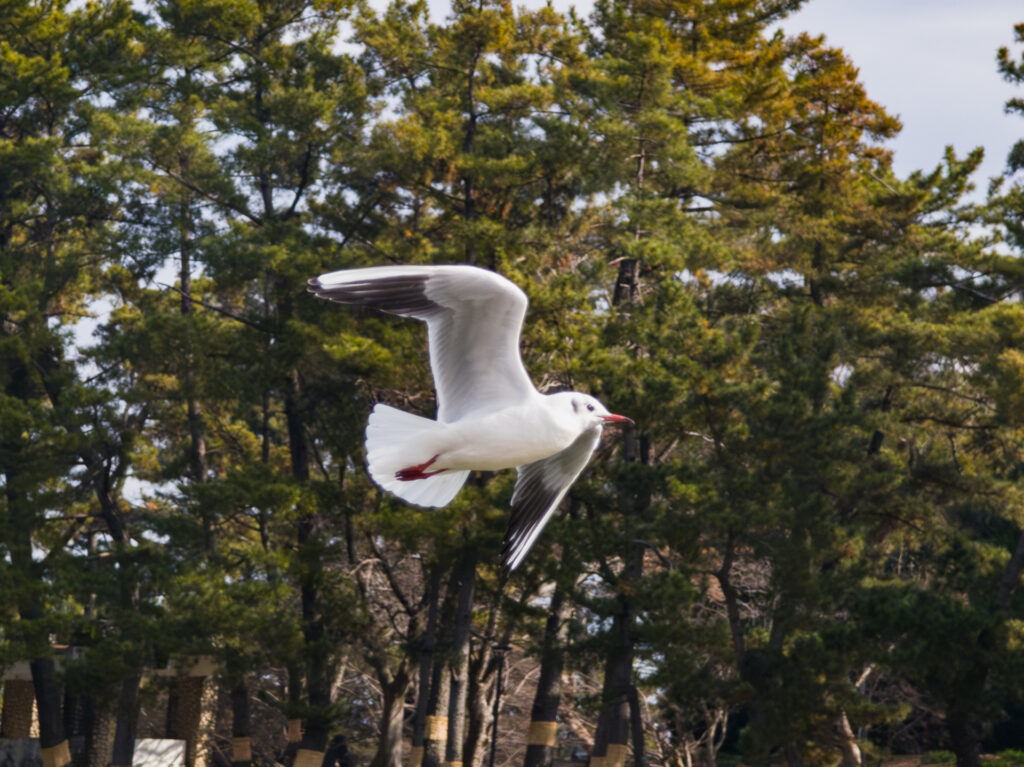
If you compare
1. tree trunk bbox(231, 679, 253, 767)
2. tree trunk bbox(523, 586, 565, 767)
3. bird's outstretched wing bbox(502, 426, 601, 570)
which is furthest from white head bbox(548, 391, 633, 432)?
tree trunk bbox(231, 679, 253, 767)

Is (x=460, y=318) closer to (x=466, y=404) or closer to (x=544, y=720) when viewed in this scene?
(x=466, y=404)

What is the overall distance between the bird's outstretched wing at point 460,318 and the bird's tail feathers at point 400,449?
0.52 ft

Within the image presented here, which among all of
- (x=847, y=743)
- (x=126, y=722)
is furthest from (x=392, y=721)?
(x=847, y=743)

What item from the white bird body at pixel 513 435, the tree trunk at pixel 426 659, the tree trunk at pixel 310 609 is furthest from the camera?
the tree trunk at pixel 426 659

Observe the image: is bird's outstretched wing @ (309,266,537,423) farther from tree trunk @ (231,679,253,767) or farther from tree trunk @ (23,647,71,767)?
tree trunk @ (231,679,253,767)

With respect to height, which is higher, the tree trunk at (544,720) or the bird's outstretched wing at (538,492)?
the bird's outstretched wing at (538,492)

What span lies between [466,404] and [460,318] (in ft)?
1.63

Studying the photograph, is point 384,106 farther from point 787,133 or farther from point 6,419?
point 6,419

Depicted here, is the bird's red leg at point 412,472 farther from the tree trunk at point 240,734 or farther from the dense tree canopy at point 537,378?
the tree trunk at point 240,734

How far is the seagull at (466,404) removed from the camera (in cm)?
700

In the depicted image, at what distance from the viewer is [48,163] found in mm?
17688

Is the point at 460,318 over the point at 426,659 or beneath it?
over

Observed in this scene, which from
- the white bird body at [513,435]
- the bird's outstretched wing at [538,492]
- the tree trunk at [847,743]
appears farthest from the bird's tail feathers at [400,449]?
the tree trunk at [847,743]

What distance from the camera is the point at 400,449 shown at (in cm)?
733
